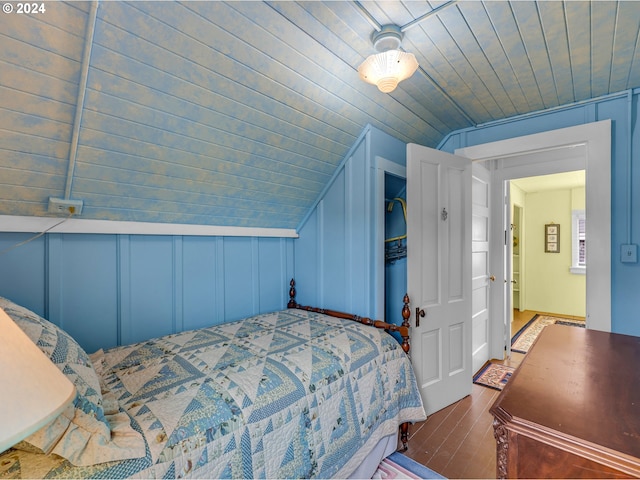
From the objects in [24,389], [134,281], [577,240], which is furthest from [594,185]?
[577,240]

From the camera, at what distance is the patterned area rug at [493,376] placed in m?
2.84

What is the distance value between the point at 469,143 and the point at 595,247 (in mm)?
1272

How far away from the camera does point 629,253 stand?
205 centimetres

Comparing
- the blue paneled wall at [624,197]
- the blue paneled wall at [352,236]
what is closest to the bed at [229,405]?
the blue paneled wall at [352,236]

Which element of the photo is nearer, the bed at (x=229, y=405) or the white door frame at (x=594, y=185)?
the bed at (x=229, y=405)

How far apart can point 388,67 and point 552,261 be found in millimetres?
6166

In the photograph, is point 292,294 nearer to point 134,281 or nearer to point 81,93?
point 134,281

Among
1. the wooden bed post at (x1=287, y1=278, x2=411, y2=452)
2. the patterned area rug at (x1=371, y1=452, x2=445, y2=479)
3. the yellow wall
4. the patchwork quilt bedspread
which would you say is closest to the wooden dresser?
the patchwork quilt bedspread

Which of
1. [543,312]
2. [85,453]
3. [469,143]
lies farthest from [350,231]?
[543,312]

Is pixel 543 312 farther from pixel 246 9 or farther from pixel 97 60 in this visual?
pixel 97 60

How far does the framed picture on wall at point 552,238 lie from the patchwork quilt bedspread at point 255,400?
5.43 m

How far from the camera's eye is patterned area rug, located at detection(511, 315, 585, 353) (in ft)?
13.0

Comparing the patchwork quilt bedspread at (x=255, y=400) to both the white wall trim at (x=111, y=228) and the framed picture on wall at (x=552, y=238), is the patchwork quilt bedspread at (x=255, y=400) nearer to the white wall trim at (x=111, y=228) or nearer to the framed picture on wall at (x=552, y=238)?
the white wall trim at (x=111, y=228)

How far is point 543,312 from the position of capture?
587cm
